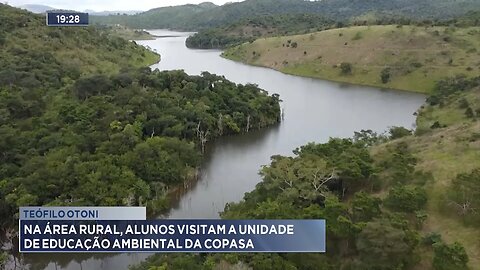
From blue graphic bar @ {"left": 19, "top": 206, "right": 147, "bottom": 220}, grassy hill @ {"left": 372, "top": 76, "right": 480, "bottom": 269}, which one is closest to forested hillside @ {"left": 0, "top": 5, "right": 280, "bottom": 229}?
blue graphic bar @ {"left": 19, "top": 206, "right": 147, "bottom": 220}

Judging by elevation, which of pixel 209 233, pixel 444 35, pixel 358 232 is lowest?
pixel 358 232

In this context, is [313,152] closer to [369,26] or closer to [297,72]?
[297,72]

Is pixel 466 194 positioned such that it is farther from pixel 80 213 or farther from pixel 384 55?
pixel 384 55

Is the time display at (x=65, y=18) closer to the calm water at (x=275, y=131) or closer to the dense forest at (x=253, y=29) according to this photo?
the calm water at (x=275, y=131)

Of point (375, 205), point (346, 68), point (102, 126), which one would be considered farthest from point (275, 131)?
point (346, 68)

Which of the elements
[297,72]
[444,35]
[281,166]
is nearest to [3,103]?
[281,166]

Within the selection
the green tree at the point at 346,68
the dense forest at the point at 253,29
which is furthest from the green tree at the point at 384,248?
the dense forest at the point at 253,29

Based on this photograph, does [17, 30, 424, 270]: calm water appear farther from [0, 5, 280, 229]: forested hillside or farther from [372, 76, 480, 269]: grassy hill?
[372, 76, 480, 269]: grassy hill
